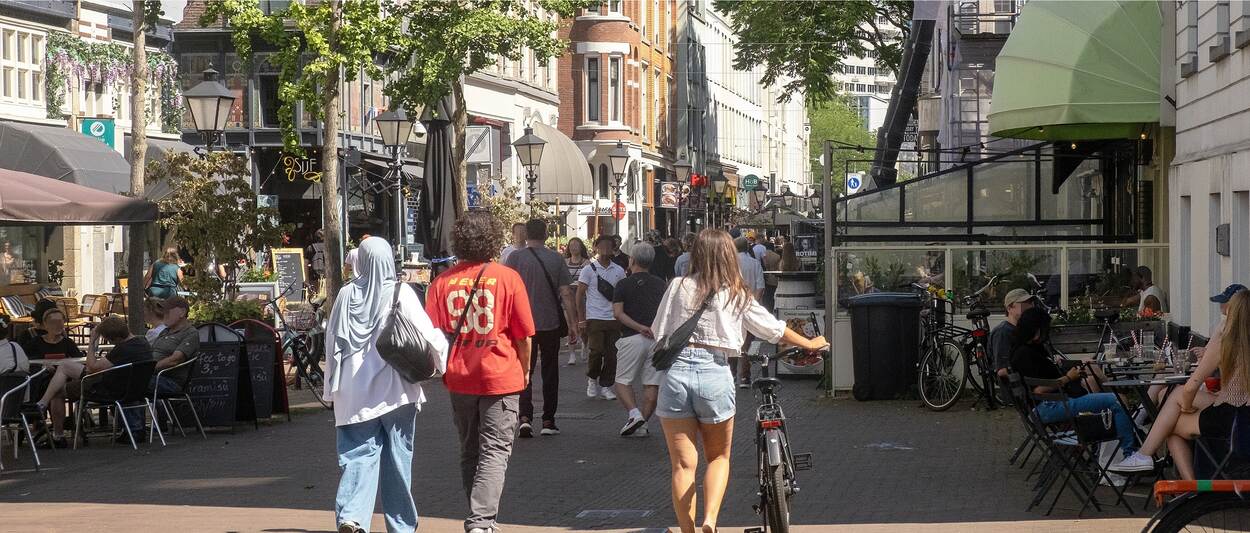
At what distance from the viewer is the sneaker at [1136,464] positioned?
980 centimetres

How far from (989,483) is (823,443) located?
2576 mm

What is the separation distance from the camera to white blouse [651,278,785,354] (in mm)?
7793

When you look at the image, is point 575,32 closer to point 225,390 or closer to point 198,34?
point 198,34

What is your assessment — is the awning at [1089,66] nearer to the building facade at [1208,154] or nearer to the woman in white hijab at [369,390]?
the building facade at [1208,154]

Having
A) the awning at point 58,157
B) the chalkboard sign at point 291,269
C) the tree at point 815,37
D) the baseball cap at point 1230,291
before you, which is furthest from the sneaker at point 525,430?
the tree at point 815,37

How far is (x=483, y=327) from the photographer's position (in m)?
8.61

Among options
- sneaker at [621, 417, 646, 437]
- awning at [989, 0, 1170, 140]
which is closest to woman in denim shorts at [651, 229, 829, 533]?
sneaker at [621, 417, 646, 437]

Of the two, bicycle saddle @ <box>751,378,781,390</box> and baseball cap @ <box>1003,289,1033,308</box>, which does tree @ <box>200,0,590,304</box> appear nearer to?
baseball cap @ <box>1003,289,1033,308</box>

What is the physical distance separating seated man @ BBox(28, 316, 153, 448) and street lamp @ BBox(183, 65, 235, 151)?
16.8ft

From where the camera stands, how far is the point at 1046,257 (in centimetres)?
1695

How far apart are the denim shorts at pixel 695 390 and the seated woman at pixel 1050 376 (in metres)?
2.93

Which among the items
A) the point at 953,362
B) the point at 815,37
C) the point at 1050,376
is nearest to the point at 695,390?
the point at 1050,376

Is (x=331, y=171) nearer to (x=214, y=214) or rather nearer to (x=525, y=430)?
(x=214, y=214)

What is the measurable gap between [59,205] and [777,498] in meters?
8.52
